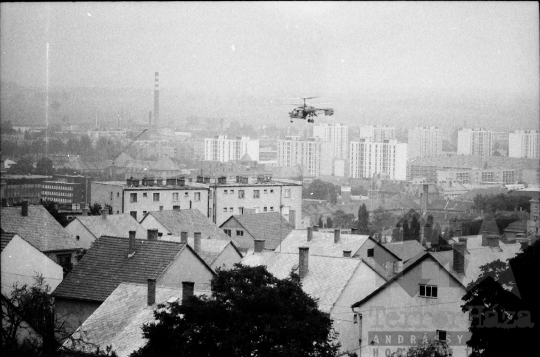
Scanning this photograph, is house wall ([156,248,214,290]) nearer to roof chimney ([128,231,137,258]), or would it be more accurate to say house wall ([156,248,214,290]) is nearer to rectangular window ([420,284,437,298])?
roof chimney ([128,231,137,258])

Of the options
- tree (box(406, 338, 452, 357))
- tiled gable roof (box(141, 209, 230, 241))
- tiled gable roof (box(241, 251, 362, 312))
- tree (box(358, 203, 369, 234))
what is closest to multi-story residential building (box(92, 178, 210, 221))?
tiled gable roof (box(141, 209, 230, 241))

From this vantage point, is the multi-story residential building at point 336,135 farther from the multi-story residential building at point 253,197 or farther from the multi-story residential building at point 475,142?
the multi-story residential building at point 253,197

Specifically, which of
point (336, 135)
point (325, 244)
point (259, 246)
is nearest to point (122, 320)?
point (259, 246)

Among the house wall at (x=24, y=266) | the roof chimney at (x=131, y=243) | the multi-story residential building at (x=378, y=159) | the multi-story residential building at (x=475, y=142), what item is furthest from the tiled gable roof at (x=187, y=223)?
the multi-story residential building at (x=378, y=159)

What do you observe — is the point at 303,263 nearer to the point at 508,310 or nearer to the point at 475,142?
the point at 508,310

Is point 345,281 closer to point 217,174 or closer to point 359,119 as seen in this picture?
point 217,174

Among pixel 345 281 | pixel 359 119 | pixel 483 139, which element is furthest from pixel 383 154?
pixel 345 281

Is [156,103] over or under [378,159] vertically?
over
